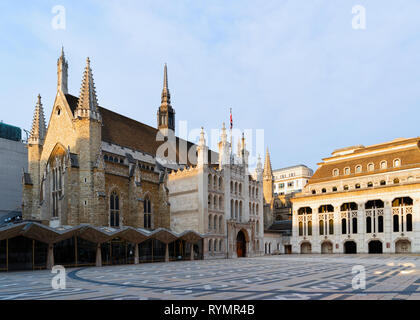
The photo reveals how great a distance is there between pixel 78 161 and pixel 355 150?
1825 inches

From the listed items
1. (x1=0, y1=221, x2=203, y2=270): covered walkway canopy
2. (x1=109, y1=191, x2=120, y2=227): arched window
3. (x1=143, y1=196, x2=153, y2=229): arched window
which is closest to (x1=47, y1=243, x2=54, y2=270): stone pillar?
(x1=0, y1=221, x2=203, y2=270): covered walkway canopy

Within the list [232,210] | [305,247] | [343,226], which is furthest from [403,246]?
[232,210]

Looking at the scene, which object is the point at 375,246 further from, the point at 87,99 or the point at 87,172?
the point at 87,99

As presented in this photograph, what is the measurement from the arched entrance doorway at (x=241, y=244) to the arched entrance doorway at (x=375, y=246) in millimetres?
19463

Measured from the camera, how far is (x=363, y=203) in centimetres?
5934

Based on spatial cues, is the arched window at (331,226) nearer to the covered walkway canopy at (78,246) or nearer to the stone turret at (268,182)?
the stone turret at (268,182)

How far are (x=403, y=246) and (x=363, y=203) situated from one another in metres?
7.97

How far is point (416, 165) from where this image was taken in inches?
2216

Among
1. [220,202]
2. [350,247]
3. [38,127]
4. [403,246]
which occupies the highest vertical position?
[38,127]

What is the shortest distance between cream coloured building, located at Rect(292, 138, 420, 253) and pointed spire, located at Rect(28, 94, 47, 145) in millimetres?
41833

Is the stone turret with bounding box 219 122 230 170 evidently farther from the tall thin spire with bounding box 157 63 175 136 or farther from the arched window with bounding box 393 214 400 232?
the arched window with bounding box 393 214 400 232

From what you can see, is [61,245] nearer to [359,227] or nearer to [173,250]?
[173,250]

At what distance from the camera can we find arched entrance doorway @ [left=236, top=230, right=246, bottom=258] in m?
55.5

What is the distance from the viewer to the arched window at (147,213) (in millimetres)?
48866
